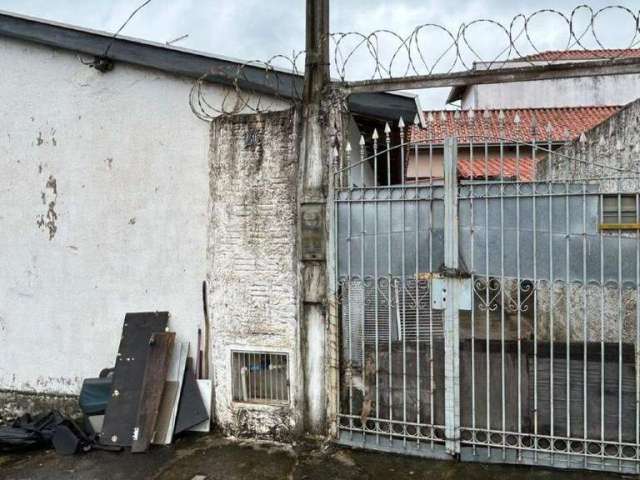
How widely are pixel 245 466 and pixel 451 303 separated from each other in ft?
7.05

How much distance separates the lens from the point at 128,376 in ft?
14.5

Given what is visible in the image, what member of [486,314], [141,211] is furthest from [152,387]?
[486,314]

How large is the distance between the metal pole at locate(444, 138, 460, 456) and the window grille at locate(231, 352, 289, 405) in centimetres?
146

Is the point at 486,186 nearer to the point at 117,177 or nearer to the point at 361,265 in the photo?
the point at 361,265

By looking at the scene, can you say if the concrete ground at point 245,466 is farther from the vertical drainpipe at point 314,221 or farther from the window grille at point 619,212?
the window grille at point 619,212

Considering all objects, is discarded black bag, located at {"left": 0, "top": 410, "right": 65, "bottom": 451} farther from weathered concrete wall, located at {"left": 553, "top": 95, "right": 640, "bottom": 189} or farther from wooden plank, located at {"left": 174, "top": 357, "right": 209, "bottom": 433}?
weathered concrete wall, located at {"left": 553, "top": 95, "right": 640, "bottom": 189}

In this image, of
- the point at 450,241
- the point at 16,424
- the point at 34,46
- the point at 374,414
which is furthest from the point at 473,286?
the point at 34,46

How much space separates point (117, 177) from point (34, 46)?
176cm

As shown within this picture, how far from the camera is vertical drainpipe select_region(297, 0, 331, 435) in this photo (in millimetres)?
4102

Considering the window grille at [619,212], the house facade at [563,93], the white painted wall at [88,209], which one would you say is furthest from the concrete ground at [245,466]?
the house facade at [563,93]

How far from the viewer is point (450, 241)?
3.80 m

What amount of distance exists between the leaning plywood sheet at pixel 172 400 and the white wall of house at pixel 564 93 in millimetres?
15096

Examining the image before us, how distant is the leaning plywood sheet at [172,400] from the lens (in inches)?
168

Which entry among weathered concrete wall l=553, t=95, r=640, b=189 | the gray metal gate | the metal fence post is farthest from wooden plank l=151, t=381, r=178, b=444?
weathered concrete wall l=553, t=95, r=640, b=189
